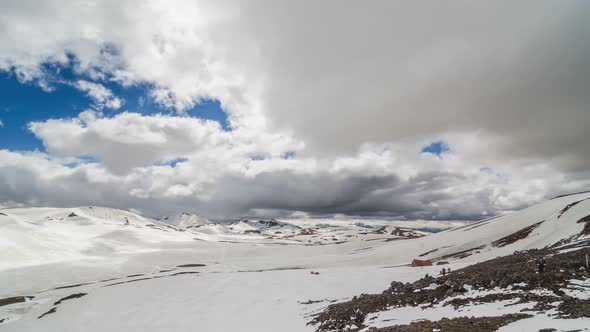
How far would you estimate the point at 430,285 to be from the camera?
24.5m

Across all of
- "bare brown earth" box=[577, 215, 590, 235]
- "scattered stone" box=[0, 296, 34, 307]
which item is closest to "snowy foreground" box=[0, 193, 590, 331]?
"scattered stone" box=[0, 296, 34, 307]

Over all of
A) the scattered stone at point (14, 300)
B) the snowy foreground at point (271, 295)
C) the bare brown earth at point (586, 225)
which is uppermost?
the bare brown earth at point (586, 225)

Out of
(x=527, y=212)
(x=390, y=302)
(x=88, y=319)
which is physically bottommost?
(x=88, y=319)

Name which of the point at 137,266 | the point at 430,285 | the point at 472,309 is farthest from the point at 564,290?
the point at 137,266

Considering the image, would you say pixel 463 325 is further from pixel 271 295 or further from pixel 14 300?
pixel 14 300

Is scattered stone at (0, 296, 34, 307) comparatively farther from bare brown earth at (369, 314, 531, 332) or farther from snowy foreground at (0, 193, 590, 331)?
bare brown earth at (369, 314, 531, 332)

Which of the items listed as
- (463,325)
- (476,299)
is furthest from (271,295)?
(463,325)

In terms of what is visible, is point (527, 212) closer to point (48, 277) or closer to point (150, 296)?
point (150, 296)

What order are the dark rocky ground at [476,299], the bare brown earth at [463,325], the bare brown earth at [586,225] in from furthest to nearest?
1. the bare brown earth at [586,225]
2. the dark rocky ground at [476,299]
3. the bare brown earth at [463,325]

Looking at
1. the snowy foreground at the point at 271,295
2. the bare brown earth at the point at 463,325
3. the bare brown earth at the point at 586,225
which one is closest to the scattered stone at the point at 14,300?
the snowy foreground at the point at 271,295

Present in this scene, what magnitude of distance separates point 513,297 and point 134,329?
34.4m

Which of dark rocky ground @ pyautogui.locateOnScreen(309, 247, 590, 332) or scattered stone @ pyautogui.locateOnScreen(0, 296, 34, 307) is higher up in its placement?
dark rocky ground @ pyautogui.locateOnScreen(309, 247, 590, 332)

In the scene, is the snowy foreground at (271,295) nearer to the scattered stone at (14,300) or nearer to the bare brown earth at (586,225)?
Result: the scattered stone at (14,300)

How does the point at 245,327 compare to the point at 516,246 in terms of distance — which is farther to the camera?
the point at 516,246
